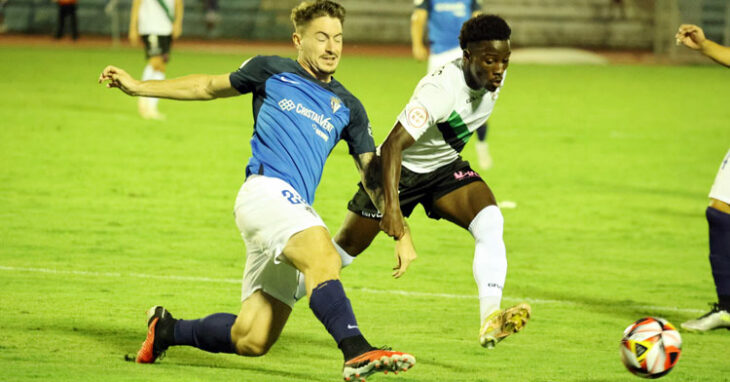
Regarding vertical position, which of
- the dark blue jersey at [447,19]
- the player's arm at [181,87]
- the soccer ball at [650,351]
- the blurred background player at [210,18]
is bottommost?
the blurred background player at [210,18]

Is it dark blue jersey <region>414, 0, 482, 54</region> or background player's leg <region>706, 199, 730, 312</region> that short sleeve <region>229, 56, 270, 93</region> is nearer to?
background player's leg <region>706, 199, 730, 312</region>

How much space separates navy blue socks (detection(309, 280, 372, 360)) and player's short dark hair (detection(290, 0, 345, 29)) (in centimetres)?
135

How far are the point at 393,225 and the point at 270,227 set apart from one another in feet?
2.40

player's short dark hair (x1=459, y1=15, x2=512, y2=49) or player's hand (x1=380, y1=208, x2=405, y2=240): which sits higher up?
player's short dark hair (x1=459, y1=15, x2=512, y2=49)

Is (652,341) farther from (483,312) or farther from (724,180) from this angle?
(724,180)

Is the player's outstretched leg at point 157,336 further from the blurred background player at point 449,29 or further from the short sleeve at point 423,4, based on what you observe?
the short sleeve at point 423,4

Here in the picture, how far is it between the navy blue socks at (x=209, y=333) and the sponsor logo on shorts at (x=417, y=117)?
1387 millimetres

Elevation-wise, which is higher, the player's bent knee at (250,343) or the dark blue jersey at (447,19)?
the player's bent knee at (250,343)

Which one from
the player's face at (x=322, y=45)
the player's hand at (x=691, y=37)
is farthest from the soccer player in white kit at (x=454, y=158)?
the player's hand at (x=691, y=37)

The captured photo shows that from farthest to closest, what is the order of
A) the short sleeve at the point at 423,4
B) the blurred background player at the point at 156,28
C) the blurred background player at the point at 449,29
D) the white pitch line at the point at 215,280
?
the blurred background player at the point at 156,28 < the short sleeve at the point at 423,4 < the blurred background player at the point at 449,29 < the white pitch line at the point at 215,280

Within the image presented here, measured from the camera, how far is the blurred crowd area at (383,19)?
39.1 m

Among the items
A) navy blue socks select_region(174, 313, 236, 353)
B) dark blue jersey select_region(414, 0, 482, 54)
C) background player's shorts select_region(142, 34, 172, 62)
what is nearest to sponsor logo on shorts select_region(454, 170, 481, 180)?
navy blue socks select_region(174, 313, 236, 353)

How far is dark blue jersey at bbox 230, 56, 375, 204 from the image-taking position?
531 centimetres

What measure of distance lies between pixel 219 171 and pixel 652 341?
323 inches
